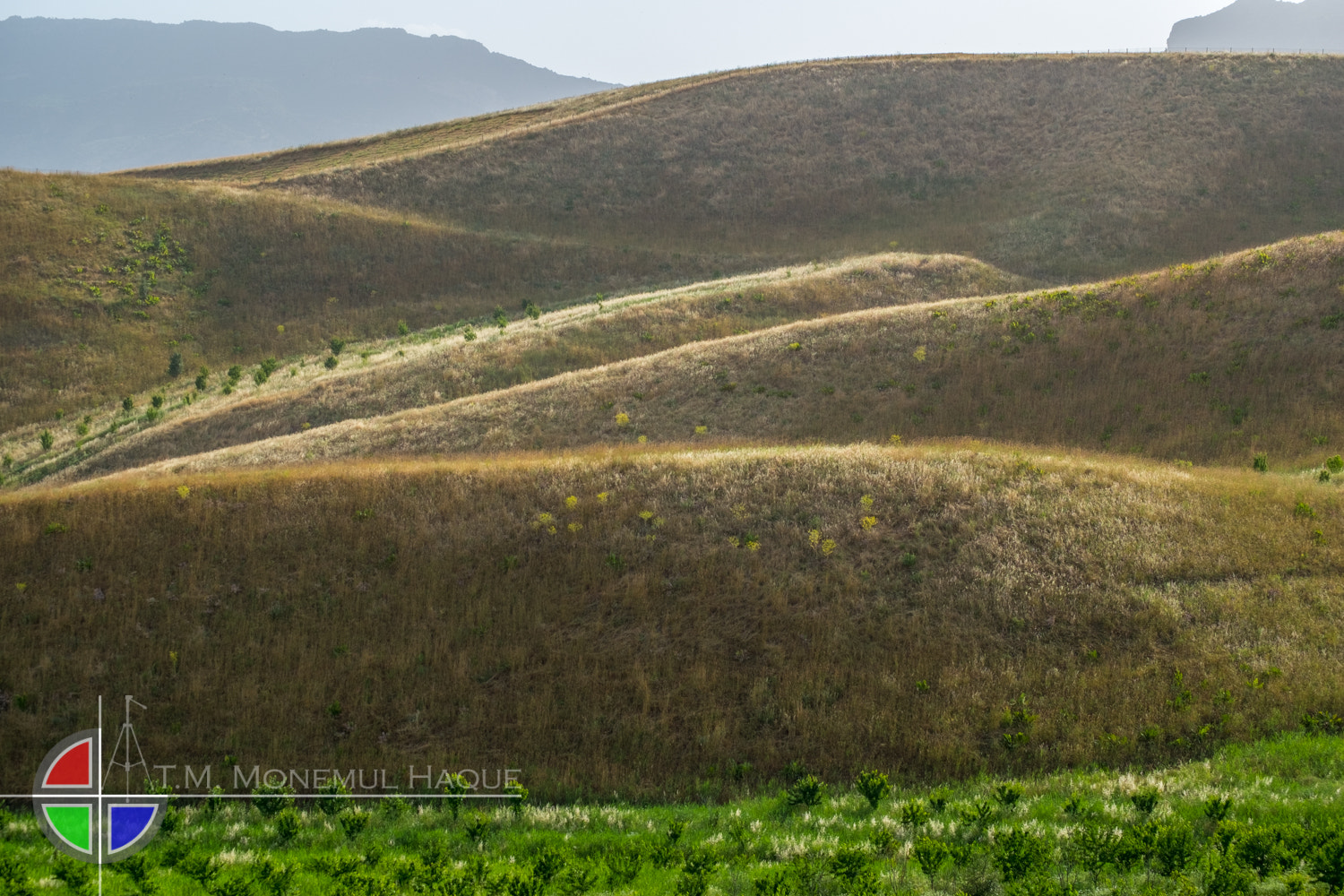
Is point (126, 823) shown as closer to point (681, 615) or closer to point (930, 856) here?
point (681, 615)

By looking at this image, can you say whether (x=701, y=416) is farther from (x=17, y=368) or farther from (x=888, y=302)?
(x=17, y=368)

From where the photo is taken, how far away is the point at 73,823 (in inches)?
411

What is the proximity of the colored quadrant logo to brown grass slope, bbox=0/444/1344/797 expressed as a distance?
69 cm

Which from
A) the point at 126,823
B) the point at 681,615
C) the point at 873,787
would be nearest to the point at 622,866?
the point at 873,787

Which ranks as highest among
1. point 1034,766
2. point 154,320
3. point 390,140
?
point 390,140

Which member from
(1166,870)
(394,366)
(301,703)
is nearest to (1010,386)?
(1166,870)

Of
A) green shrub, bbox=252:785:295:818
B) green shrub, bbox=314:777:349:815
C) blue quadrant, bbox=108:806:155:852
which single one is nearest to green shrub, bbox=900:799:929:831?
green shrub, bbox=314:777:349:815

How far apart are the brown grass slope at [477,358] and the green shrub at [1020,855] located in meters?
29.0

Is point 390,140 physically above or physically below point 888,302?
above

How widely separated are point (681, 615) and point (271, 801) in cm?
749

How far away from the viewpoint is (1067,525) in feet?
54.4

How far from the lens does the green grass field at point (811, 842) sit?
26.4 feet

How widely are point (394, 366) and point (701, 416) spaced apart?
17.2 metres

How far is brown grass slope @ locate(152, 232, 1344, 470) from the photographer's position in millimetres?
23328
